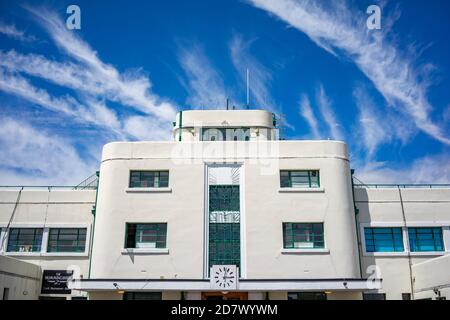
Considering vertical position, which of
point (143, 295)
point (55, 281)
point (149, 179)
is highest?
point (149, 179)

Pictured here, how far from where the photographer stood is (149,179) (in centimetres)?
2842

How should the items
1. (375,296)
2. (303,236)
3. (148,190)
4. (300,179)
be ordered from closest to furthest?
(303,236) < (375,296) < (148,190) < (300,179)

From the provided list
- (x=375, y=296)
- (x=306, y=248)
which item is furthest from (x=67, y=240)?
(x=375, y=296)

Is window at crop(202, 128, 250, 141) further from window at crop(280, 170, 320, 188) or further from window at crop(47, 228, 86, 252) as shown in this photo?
window at crop(47, 228, 86, 252)

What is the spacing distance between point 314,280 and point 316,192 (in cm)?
594

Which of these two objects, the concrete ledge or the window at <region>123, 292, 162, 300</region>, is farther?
the concrete ledge

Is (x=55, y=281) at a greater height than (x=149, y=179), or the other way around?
(x=149, y=179)

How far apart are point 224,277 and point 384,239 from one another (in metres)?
11.7

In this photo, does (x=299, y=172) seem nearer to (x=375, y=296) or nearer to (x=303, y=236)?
(x=303, y=236)

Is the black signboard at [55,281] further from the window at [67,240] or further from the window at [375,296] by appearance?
the window at [375,296]

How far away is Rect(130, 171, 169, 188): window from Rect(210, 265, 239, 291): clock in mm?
6883

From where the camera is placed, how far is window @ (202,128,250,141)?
110ft

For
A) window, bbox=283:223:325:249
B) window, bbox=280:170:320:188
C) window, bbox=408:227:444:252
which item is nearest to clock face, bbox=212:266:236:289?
window, bbox=283:223:325:249
